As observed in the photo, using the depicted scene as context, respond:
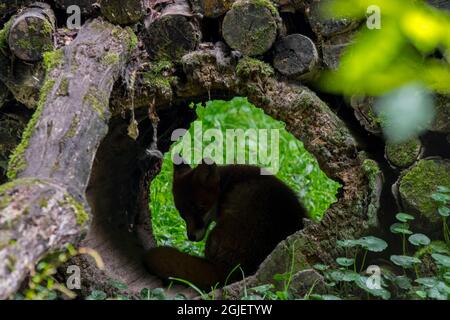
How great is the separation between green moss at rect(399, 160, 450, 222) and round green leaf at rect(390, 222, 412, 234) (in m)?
0.19

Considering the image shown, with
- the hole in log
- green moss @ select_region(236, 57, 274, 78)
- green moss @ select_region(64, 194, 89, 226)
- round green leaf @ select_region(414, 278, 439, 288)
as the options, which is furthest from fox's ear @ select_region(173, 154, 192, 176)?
green moss @ select_region(64, 194, 89, 226)

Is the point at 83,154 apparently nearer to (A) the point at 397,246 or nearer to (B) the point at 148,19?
(B) the point at 148,19

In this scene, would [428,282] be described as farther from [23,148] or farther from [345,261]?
[23,148]

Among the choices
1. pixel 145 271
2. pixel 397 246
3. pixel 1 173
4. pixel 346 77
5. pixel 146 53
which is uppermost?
pixel 146 53

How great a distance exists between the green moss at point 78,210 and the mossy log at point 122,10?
1.94m

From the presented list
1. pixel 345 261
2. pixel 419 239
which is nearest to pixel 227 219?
pixel 345 261

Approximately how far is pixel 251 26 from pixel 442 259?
193cm

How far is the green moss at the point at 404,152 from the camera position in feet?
13.6

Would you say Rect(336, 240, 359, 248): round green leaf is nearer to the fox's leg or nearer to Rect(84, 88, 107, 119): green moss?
the fox's leg

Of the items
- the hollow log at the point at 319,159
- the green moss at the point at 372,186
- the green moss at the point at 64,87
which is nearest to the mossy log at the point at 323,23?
the hollow log at the point at 319,159

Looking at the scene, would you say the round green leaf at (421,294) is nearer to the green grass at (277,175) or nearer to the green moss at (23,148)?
the green moss at (23,148)
